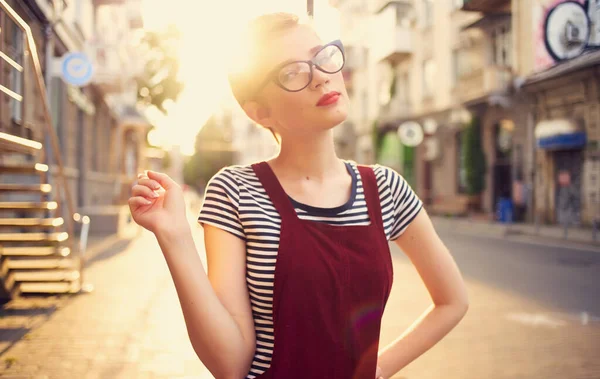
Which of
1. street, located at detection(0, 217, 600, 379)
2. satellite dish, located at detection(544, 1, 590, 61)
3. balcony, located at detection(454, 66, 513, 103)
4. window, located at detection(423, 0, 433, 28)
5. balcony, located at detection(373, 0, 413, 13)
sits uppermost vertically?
balcony, located at detection(373, 0, 413, 13)

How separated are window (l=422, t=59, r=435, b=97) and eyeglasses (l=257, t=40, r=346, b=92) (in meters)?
27.4

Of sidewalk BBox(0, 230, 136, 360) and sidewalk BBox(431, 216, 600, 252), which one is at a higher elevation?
sidewalk BBox(0, 230, 136, 360)

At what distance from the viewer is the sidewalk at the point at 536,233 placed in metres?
14.3

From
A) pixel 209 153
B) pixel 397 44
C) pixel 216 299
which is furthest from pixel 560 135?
pixel 209 153

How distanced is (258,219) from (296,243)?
4.3 inches

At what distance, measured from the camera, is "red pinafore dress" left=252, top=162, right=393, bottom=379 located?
1389 millimetres

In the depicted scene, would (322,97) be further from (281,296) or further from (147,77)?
(147,77)

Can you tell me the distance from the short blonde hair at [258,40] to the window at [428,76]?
27.4m

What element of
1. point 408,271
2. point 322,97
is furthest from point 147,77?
point 322,97

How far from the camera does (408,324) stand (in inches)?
242

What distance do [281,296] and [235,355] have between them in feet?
0.52

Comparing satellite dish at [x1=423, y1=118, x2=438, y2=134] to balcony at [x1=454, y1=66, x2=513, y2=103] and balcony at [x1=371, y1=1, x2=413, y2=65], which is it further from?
balcony at [x1=371, y1=1, x2=413, y2=65]

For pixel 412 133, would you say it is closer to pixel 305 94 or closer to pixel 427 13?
pixel 427 13

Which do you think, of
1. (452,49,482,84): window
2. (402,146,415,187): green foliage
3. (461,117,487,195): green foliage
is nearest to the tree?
(452,49,482,84): window
